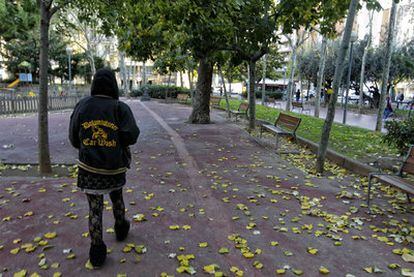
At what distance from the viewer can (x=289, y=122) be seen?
971cm

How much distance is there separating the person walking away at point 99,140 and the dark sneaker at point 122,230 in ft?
1.54

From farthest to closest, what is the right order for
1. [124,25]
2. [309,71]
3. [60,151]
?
1. [309,71]
2. [60,151]
3. [124,25]

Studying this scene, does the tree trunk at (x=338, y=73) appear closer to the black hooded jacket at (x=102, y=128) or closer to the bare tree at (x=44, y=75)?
the black hooded jacket at (x=102, y=128)

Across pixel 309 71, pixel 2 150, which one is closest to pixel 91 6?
pixel 2 150

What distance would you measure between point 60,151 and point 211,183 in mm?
4404

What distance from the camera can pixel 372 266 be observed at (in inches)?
139

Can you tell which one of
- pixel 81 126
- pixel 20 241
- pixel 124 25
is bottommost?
pixel 20 241

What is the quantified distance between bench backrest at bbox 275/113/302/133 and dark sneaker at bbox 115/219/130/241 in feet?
20.2

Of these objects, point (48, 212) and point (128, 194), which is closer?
point (48, 212)

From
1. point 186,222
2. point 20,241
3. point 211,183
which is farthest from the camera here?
point 211,183

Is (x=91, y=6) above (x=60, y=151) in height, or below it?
above

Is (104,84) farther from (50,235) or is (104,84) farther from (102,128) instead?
(50,235)

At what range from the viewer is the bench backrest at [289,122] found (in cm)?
923

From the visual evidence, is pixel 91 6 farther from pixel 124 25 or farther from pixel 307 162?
pixel 307 162
